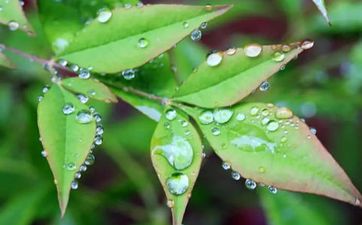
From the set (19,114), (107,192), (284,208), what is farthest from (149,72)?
(19,114)

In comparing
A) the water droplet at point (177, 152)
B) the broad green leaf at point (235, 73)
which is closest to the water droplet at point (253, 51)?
the broad green leaf at point (235, 73)

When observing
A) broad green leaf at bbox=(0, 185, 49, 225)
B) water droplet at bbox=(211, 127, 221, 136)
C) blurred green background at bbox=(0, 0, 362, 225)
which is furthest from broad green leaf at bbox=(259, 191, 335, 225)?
water droplet at bbox=(211, 127, 221, 136)

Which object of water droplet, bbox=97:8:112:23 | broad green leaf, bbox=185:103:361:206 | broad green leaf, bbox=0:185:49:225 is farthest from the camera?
broad green leaf, bbox=0:185:49:225

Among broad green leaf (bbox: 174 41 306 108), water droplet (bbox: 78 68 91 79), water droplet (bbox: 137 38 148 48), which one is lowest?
water droplet (bbox: 78 68 91 79)

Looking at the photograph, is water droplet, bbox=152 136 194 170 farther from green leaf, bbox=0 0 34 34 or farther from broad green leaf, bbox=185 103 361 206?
green leaf, bbox=0 0 34 34

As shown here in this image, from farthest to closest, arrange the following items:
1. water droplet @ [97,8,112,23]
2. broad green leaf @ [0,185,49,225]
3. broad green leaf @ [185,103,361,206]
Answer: broad green leaf @ [0,185,49,225], water droplet @ [97,8,112,23], broad green leaf @ [185,103,361,206]

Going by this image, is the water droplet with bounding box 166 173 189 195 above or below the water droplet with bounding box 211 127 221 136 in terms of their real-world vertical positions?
below
